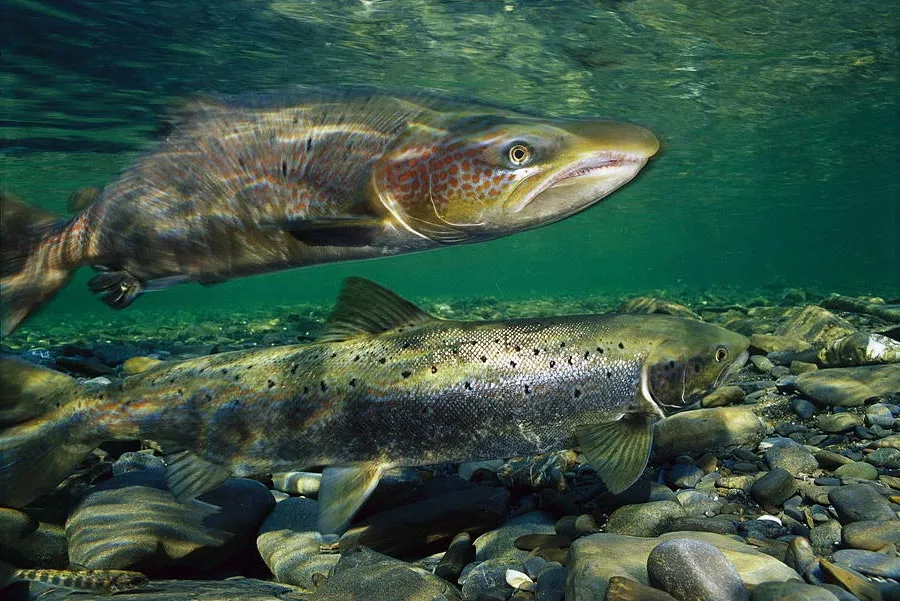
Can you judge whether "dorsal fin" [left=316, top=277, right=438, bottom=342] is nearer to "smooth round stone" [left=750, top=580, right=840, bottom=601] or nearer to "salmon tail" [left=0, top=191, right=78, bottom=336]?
"salmon tail" [left=0, top=191, right=78, bottom=336]

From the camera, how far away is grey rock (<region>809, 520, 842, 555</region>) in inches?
114

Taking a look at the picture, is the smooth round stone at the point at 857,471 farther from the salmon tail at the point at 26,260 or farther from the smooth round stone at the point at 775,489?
the salmon tail at the point at 26,260

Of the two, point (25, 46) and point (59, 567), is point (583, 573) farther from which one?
point (25, 46)

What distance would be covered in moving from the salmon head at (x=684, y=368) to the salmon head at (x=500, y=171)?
1.22 m

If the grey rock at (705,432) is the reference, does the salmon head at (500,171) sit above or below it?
above

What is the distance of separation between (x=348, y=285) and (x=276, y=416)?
2.72 feet

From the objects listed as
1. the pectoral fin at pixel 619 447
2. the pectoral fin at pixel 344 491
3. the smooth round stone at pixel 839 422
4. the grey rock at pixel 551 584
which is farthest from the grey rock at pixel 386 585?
the smooth round stone at pixel 839 422

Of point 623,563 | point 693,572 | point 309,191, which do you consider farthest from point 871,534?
point 309,191

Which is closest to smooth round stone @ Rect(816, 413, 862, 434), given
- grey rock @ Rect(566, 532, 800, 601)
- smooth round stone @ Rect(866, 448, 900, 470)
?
smooth round stone @ Rect(866, 448, 900, 470)

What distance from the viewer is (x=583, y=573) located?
2.43 meters

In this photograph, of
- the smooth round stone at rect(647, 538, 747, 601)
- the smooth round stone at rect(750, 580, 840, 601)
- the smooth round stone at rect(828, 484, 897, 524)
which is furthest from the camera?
the smooth round stone at rect(828, 484, 897, 524)

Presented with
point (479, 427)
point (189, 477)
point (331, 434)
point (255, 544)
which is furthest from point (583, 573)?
point (255, 544)

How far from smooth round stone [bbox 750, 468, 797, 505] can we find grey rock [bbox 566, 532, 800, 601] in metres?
0.80

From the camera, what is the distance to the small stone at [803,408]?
16.4 ft
